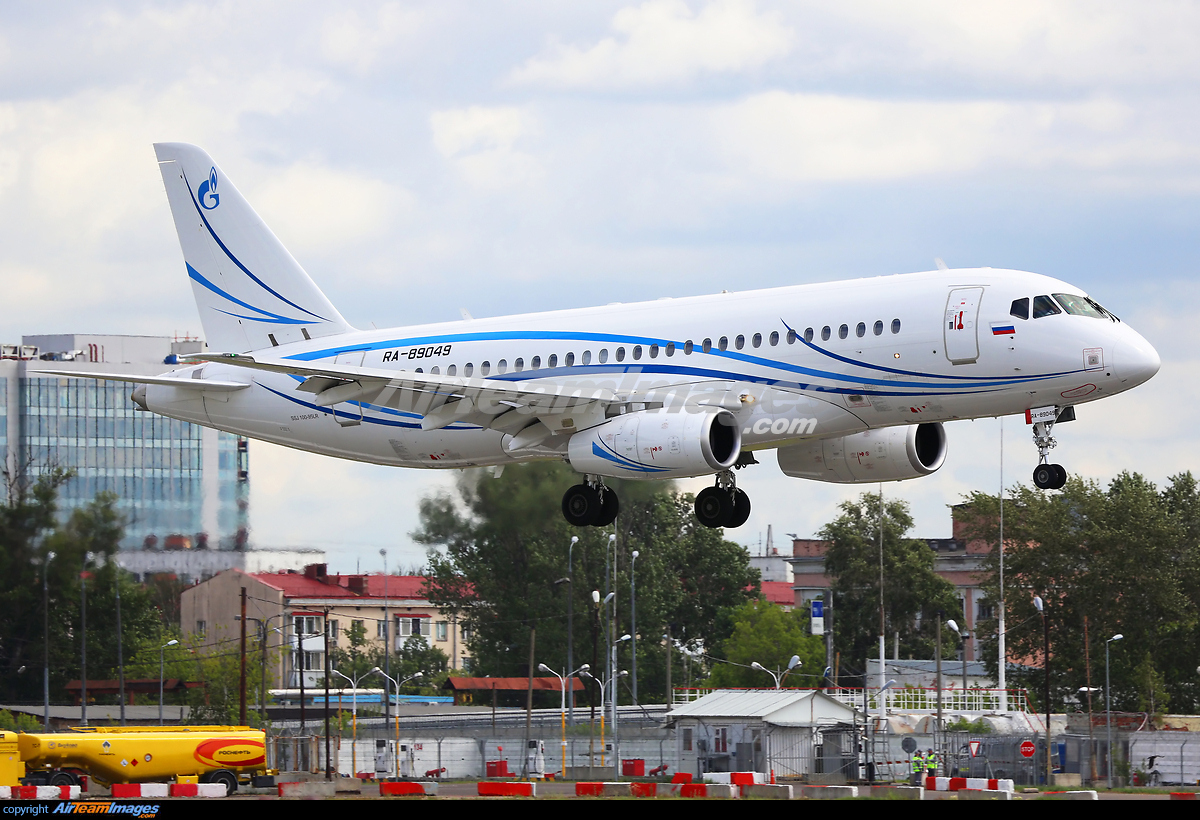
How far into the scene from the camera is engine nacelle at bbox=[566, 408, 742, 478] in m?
38.3

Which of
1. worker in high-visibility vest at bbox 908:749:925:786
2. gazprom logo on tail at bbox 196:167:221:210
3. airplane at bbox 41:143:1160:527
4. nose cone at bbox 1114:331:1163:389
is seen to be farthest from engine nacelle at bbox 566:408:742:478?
worker in high-visibility vest at bbox 908:749:925:786

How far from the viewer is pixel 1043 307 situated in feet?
118

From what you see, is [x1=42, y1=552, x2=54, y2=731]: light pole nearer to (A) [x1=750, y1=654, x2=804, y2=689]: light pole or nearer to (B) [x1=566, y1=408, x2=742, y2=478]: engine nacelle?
(B) [x1=566, y1=408, x2=742, y2=478]: engine nacelle

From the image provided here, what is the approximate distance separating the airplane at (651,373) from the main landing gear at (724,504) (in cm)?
6

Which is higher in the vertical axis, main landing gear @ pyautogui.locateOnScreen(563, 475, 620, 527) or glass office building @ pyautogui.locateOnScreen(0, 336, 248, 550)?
glass office building @ pyautogui.locateOnScreen(0, 336, 248, 550)

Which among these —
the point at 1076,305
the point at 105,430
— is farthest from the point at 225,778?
the point at 105,430

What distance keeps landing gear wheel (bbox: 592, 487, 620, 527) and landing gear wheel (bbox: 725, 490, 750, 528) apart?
3139mm

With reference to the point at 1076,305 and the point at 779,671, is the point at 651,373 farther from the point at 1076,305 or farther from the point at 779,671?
the point at 779,671

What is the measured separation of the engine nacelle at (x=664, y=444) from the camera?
38281 millimetres

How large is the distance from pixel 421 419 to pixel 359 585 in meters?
52.7

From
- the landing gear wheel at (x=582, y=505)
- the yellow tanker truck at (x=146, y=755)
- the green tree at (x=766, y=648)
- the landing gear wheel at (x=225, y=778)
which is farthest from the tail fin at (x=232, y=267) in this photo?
the green tree at (x=766, y=648)

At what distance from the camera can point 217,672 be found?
8794 centimetres
